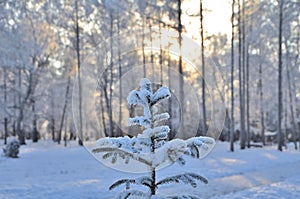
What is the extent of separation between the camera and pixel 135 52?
2255cm

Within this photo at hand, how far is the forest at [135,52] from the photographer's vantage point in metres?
18.8

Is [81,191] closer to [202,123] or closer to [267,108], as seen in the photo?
[202,123]

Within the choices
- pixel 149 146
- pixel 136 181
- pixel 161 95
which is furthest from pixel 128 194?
pixel 161 95

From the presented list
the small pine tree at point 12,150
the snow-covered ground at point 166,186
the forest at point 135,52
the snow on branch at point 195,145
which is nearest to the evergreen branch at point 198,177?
the snow on branch at point 195,145

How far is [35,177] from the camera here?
12.2 m

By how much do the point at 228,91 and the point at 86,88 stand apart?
22.0 meters

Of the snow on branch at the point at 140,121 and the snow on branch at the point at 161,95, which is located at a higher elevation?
the snow on branch at the point at 161,95

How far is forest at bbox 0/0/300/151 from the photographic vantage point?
61.8ft

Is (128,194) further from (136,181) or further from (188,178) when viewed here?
(188,178)

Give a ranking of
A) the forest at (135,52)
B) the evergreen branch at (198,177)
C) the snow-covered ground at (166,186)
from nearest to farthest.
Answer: the evergreen branch at (198,177), the snow-covered ground at (166,186), the forest at (135,52)

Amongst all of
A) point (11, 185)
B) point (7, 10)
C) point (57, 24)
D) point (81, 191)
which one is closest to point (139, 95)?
point (81, 191)

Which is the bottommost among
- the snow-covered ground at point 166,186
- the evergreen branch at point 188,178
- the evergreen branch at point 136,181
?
the snow-covered ground at point 166,186

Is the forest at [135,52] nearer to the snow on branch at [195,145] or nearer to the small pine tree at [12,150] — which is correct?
the small pine tree at [12,150]

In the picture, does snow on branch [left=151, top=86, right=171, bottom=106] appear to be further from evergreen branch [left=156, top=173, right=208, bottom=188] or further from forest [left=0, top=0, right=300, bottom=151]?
forest [left=0, top=0, right=300, bottom=151]
